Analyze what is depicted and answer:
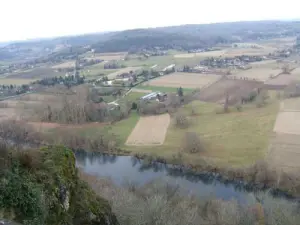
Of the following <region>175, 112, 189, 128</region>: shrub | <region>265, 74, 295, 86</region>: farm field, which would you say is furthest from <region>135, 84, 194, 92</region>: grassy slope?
<region>175, 112, 189, 128</region>: shrub

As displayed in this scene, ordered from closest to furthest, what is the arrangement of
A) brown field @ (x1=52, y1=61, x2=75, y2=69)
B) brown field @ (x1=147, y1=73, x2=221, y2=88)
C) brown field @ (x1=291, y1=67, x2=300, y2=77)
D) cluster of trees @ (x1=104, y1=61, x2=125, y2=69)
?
brown field @ (x1=291, y1=67, x2=300, y2=77), brown field @ (x1=147, y1=73, x2=221, y2=88), cluster of trees @ (x1=104, y1=61, x2=125, y2=69), brown field @ (x1=52, y1=61, x2=75, y2=69)

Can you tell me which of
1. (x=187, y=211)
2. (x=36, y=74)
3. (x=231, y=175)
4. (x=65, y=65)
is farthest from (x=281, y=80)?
(x=65, y=65)

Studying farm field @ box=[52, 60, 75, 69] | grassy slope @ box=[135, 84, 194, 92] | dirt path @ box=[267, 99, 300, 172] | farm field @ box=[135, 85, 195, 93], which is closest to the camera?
dirt path @ box=[267, 99, 300, 172]

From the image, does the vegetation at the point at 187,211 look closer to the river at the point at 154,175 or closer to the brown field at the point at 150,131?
the river at the point at 154,175

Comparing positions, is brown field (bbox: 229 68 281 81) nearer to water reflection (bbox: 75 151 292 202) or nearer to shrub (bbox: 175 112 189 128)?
shrub (bbox: 175 112 189 128)

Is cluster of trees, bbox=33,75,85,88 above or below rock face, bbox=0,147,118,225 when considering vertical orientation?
below

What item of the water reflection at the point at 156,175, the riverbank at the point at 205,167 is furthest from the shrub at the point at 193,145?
the water reflection at the point at 156,175
